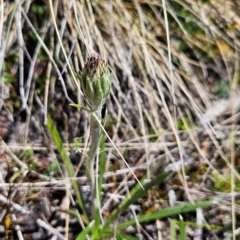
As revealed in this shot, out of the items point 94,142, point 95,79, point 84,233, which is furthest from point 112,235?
point 95,79

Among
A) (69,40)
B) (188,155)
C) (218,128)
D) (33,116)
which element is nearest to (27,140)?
(33,116)

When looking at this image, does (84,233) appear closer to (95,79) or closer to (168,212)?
(168,212)

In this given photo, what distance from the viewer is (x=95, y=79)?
3.11 ft

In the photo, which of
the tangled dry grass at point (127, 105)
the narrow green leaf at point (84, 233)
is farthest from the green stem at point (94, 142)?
the tangled dry grass at point (127, 105)

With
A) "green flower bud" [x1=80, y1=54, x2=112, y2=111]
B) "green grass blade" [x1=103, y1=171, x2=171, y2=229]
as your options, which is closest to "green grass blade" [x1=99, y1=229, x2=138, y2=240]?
"green grass blade" [x1=103, y1=171, x2=171, y2=229]

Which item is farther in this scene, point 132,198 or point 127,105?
point 127,105

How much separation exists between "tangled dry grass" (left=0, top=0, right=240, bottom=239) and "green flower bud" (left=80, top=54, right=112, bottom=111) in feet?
1.28

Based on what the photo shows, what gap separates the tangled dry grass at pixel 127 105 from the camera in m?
1.39

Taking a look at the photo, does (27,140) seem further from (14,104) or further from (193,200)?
(193,200)

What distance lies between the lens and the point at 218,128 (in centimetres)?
168

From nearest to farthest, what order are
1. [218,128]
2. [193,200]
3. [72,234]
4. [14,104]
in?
[72,234] < [193,200] < [14,104] < [218,128]

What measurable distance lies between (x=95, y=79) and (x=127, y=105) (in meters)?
0.72

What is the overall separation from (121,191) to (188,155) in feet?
0.93

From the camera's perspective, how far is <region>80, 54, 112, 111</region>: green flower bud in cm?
94
